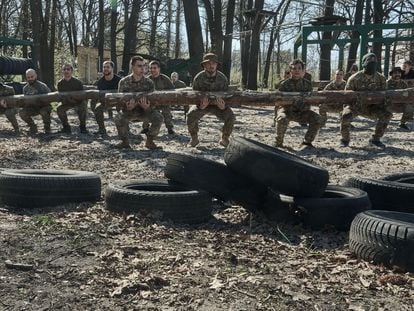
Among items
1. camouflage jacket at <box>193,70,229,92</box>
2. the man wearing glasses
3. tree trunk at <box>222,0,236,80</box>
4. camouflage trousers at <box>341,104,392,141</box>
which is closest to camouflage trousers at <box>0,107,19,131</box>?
the man wearing glasses

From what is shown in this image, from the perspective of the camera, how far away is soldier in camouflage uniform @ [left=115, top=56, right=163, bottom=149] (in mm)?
10852

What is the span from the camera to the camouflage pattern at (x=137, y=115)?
35.6ft

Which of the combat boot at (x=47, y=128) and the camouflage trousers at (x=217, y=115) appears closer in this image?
the camouflage trousers at (x=217, y=115)

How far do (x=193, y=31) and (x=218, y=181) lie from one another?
18.2 m

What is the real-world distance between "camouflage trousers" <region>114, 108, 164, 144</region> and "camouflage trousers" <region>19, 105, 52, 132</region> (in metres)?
3.06

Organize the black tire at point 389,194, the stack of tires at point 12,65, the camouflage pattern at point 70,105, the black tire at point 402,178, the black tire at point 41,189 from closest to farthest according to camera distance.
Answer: the black tire at point 389,194
the black tire at point 41,189
the black tire at point 402,178
the camouflage pattern at point 70,105
the stack of tires at point 12,65

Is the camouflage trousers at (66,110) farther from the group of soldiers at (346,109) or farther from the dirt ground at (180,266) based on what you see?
the dirt ground at (180,266)

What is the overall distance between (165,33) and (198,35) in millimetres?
31915

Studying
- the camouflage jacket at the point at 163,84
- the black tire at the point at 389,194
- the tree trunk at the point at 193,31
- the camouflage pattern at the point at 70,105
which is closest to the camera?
the black tire at the point at 389,194

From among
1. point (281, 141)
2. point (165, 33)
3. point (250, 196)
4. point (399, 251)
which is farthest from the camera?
point (165, 33)

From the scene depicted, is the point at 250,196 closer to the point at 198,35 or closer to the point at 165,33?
the point at 198,35

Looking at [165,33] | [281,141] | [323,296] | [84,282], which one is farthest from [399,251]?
[165,33]

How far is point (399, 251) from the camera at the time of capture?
4133 mm

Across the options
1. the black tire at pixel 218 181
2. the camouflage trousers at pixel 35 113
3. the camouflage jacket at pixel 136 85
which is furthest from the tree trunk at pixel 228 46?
the black tire at pixel 218 181
